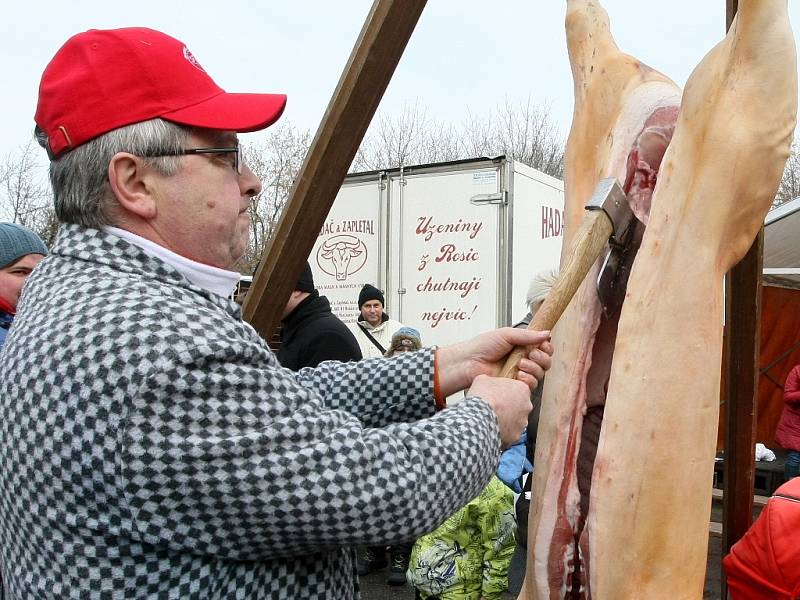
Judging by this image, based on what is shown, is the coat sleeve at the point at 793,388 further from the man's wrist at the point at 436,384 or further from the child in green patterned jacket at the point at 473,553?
the man's wrist at the point at 436,384

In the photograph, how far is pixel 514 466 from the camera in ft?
12.6

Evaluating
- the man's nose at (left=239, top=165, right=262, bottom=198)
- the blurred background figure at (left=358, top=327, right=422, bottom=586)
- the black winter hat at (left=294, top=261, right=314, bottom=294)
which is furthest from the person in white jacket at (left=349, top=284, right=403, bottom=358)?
the man's nose at (left=239, top=165, right=262, bottom=198)

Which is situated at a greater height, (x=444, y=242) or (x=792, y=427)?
(x=444, y=242)

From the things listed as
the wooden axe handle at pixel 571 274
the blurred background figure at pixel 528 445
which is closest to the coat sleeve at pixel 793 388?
the blurred background figure at pixel 528 445

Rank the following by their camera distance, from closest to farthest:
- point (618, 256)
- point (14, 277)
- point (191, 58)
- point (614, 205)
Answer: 1. point (191, 58)
2. point (614, 205)
3. point (618, 256)
4. point (14, 277)

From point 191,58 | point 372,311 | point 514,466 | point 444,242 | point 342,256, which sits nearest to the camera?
point 191,58

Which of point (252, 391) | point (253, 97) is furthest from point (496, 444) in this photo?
point (253, 97)

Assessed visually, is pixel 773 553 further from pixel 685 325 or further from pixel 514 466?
pixel 514 466

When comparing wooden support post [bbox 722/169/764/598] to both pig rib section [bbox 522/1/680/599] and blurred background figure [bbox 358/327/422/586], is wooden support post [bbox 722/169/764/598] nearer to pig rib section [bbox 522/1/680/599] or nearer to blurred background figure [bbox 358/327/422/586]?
pig rib section [bbox 522/1/680/599]

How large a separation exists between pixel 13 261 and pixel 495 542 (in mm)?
2227

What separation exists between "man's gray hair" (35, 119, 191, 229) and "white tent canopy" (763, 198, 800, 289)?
5.71 m

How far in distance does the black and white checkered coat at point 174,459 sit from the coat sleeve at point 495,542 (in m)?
2.49

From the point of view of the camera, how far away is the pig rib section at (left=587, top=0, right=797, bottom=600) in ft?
4.79

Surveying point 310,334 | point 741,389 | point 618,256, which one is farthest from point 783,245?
point 618,256
